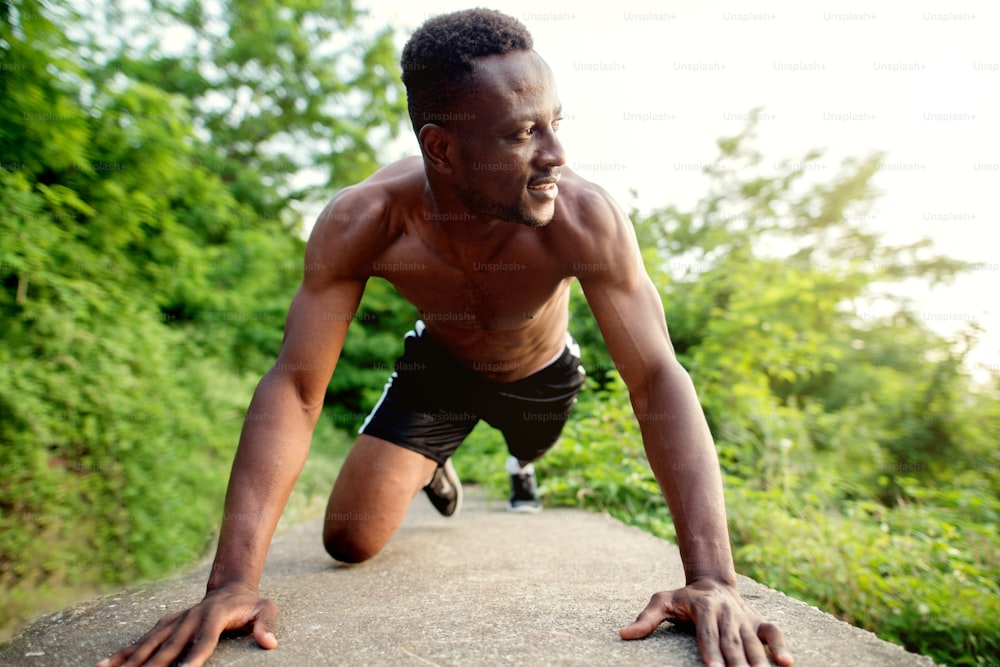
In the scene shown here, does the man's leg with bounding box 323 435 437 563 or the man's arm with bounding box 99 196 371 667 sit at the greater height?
the man's arm with bounding box 99 196 371 667

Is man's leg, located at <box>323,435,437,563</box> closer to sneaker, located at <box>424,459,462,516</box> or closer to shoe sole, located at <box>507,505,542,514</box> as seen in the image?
sneaker, located at <box>424,459,462,516</box>

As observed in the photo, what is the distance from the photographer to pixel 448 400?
115 inches

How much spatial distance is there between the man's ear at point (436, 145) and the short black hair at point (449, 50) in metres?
0.03

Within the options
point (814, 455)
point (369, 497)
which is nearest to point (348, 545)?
point (369, 497)

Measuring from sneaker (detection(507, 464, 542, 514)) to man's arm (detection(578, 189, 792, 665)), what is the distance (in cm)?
253

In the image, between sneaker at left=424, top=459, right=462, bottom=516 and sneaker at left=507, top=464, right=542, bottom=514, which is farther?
sneaker at left=507, top=464, right=542, bottom=514

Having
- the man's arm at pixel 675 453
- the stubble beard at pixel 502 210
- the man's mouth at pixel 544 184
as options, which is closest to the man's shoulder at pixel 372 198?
the stubble beard at pixel 502 210

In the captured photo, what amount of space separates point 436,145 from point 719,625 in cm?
A: 158

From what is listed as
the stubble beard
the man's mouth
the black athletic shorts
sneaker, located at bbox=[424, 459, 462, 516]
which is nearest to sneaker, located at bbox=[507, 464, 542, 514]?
sneaker, located at bbox=[424, 459, 462, 516]

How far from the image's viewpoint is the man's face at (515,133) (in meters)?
1.87

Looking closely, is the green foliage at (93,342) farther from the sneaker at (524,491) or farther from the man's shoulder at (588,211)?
the man's shoulder at (588,211)

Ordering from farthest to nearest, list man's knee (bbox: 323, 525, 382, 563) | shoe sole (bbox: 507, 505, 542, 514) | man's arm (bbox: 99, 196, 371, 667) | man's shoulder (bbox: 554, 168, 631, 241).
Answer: shoe sole (bbox: 507, 505, 542, 514), man's knee (bbox: 323, 525, 382, 563), man's shoulder (bbox: 554, 168, 631, 241), man's arm (bbox: 99, 196, 371, 667)

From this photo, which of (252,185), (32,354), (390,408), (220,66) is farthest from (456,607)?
(220,66)

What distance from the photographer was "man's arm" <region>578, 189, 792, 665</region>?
135 cm
